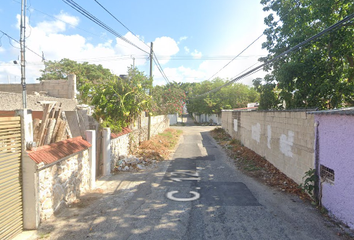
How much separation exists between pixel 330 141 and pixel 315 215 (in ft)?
5.96

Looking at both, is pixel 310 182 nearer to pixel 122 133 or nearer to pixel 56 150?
pixel 56 150

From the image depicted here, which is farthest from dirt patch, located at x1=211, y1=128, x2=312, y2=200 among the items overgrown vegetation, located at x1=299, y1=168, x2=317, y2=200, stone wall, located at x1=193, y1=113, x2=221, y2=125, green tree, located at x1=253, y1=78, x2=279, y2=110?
stone wall, located at x1=193, y1=113, x2=221, y2=125

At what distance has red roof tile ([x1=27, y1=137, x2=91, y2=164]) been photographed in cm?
439

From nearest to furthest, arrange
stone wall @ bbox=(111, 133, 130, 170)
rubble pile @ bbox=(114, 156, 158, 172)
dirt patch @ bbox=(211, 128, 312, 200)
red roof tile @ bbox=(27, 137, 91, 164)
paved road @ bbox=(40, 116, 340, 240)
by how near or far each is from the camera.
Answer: paved road @ bbox=(40, 116, 340, 240), red roof tile @ bbox=(27, 137, 91, 164), dirt patch @ bbox=(211, 128, 312, 200), stone wall @ bbox=(111, 133, 130, 170), rubble pile @ bbox=(114, 156, 158, 172)

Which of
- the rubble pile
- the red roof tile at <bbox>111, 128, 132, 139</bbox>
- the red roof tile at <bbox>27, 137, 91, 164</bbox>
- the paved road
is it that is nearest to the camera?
the paved road

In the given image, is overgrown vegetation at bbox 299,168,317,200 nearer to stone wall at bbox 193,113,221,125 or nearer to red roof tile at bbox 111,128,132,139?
red roof tile at bbox 111,128,132,139

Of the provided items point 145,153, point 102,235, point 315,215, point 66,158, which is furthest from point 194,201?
point 145,153

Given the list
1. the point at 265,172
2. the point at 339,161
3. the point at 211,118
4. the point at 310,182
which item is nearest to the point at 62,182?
the point at 339,161

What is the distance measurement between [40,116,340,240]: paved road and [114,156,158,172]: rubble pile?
4.52ft

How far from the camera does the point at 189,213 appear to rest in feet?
16.5

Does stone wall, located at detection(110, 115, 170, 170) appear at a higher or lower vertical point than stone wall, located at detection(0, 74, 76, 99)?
lower

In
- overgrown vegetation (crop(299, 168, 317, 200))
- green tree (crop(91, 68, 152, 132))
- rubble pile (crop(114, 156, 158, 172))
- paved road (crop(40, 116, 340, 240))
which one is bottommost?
paved road (crop(40, 116, 340, 240))

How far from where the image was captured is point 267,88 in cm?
1086

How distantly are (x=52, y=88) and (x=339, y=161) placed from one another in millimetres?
13103
